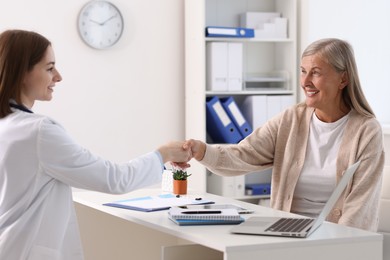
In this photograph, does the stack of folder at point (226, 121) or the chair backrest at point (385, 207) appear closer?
the chair backrest at point (385, 207)

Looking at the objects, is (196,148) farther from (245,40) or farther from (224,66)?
(245,40)

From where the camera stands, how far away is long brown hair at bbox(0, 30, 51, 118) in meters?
2.40

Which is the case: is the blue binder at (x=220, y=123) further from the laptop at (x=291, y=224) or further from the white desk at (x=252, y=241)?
the laptop at (x=291, y=224)

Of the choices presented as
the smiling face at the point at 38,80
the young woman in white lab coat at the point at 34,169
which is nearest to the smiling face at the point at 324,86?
the young woman in white lab coat at the point at 34,169

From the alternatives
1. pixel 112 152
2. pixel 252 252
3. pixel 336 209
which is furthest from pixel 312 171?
pixel 112 152

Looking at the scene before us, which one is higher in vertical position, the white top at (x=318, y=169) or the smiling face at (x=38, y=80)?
the smiling face at (x=38, y=80)

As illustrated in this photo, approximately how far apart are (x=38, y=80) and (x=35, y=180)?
1.11 feet

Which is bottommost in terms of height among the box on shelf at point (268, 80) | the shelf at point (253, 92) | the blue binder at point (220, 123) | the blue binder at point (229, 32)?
the blue binder at point (220, 123)

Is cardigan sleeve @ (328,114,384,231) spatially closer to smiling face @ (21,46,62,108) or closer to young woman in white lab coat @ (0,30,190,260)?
young woman in white lab coat @ (0,30,190,260)

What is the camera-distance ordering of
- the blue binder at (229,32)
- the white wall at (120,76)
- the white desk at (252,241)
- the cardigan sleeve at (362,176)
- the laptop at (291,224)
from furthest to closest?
the blue binder at (229,32) → the white wall at (120,76) → the cardigan sleeve at (362,176) → the laptop at (291,224) → the white desk at (252,241)

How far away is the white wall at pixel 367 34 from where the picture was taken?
5.12 metres

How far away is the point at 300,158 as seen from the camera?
121 inches

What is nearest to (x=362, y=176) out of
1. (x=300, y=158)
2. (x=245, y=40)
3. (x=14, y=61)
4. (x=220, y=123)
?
(x=300, y=158)

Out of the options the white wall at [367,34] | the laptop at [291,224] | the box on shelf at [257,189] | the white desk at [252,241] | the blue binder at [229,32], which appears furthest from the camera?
the white wall at [367,34]
